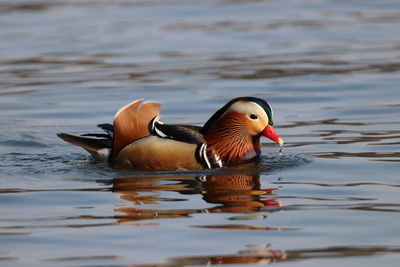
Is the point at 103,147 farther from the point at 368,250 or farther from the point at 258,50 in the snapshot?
the point at 258,50

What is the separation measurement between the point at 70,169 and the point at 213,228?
265 cm

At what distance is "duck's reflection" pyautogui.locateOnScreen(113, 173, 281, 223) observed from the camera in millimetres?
6832

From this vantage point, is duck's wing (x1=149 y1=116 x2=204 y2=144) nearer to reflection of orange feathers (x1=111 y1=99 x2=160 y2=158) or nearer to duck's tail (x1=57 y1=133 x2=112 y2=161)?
reflection of orange feathers (x1=111 y1=99 x2=160 y2=158)

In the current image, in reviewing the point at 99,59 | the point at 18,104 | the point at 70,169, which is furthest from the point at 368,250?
the point at 99,59

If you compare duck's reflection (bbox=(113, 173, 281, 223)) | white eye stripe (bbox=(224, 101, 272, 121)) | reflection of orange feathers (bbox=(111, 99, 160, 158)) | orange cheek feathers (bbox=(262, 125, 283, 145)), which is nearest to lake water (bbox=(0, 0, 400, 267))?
duck's reflection (bbox=(113, 173, 281, 223))

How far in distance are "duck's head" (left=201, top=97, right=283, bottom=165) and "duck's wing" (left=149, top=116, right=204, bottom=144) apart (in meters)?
0.10

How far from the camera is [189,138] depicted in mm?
8414

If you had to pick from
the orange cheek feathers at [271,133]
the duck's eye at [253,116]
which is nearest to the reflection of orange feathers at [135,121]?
the duck's eye at [253,116]

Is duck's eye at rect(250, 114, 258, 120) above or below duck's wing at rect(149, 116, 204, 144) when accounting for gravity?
above

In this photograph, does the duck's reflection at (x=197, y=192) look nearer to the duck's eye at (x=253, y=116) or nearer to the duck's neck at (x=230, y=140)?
the duck's neck at (x=230, y=140)

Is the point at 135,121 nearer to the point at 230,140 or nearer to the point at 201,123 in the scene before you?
the point at 230,140

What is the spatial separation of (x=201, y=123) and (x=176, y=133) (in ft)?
9.11

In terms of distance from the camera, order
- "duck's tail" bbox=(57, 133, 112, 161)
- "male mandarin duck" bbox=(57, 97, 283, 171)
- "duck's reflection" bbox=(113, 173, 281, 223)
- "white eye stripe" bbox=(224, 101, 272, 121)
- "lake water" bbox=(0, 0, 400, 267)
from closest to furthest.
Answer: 1. "lake water" bbox=(0, 0, 400, 267)
2. "duck's reflection" bbox=(113, 173, 281, 223)
3. "male mandarin duck" bbox=(57, 97, 283, 171)
4. "white eye stripe" bbox=(224, 101, 272, 121)
5. "duck's tail" bbox=(57, 133, 112, 161)

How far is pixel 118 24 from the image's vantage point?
19234mm
